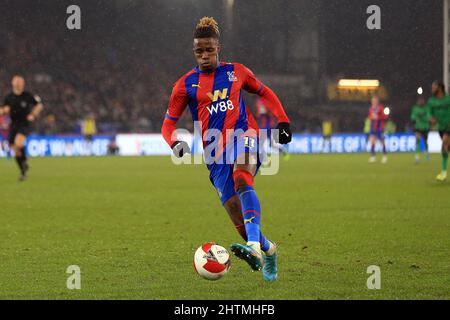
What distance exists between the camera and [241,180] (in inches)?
237

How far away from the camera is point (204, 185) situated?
16750 mm

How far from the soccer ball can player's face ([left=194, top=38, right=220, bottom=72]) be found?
153 cm

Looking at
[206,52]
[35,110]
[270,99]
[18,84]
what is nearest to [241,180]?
[270,99]

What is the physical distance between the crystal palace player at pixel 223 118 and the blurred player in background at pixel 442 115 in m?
11.1

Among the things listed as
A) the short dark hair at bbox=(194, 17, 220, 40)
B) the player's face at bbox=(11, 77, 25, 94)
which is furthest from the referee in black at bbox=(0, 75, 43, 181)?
the short dark hair at bbox=(194, 17, 220, 40)

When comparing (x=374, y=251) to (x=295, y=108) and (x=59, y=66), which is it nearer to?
(x=295, y=108)

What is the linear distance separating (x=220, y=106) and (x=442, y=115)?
12407 mm

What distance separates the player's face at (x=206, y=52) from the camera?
6.19 metres

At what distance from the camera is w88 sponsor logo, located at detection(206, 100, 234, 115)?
627 cm

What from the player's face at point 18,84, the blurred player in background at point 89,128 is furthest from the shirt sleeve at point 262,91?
the blurred player in background at point 89,128

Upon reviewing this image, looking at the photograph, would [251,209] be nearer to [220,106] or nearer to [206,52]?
[220,106]

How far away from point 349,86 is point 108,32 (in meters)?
13.6
